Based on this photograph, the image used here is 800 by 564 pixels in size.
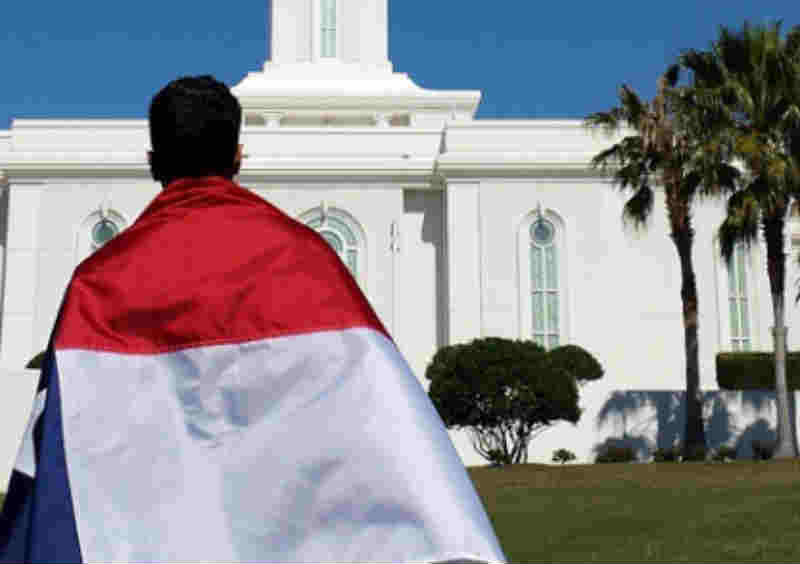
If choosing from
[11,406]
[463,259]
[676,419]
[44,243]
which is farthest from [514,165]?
[11,406]

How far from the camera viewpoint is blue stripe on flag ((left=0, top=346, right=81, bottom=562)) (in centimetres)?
201

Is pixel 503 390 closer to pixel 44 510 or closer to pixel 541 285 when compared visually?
pixel 541 285

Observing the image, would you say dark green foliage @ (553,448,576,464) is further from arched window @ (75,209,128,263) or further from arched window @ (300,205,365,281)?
arched window @ (75,209,128,263)

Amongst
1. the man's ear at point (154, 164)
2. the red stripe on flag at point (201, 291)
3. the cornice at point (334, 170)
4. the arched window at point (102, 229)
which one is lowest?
the red stripe on flag at point (201, 291)

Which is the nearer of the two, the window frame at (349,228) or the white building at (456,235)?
the white building at (456,235)

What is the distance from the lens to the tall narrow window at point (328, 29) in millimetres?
32562

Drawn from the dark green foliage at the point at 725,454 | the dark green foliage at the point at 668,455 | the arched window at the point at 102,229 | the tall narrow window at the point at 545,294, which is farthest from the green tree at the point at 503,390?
the arched window at the point at 102,229

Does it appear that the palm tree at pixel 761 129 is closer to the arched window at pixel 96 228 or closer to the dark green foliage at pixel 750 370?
the dark green foliage at pixel 750 370

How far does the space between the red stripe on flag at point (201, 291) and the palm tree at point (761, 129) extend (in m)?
17.1

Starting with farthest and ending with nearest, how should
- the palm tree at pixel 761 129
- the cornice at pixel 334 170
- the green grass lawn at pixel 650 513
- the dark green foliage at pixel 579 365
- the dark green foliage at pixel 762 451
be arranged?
the cornice at pixel 334 170
the dark green foliage at pixel 579 365
the dark green foliage at pixel 762 451
the palm tree at pixel 761 129
the green grass lawn at pixel 650 513

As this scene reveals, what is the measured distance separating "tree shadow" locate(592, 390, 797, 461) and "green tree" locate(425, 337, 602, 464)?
4028 mm

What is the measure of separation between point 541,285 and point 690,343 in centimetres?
807

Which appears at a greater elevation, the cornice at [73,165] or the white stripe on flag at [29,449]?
the cornice at [73,165]

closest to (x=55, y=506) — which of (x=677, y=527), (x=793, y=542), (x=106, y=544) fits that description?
(x=106, y=544)
